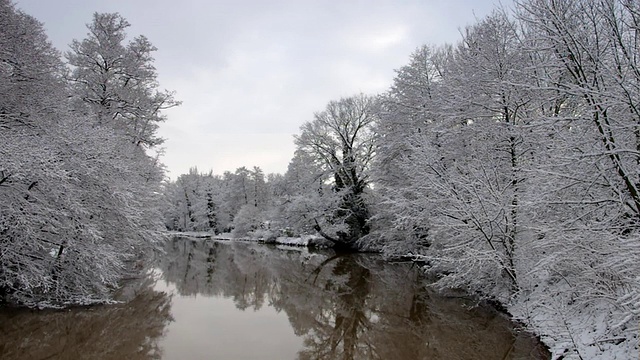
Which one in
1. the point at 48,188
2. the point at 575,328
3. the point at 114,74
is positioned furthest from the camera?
the point at 114,74

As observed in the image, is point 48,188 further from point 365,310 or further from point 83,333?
point 365,310

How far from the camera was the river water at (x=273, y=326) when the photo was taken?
700cm

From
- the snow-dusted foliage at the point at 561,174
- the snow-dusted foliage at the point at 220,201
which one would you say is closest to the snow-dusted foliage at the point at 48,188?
the snow-dusted foliage at the point at 561,174

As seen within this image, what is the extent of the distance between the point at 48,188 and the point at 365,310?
8128 mm

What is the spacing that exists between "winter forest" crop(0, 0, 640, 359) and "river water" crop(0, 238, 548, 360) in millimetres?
776

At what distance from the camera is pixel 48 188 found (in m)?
8.05

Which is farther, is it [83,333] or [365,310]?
[365,310]

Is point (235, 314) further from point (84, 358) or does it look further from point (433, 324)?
point (433, 324)

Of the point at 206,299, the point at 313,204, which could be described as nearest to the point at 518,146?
the point at 206,299

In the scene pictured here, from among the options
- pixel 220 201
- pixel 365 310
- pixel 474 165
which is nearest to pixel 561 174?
pixel 474 165

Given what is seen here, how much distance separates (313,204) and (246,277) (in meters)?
11.9

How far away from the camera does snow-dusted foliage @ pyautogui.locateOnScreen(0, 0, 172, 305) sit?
7.73m

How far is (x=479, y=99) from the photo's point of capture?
10711 millimetres

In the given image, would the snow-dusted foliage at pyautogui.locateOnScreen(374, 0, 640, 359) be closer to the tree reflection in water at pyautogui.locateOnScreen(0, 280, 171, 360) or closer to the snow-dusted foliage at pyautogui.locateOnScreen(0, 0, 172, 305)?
the tree reflection in water at pyautogui.locateOnScreen(0, 280, 171, 360)
